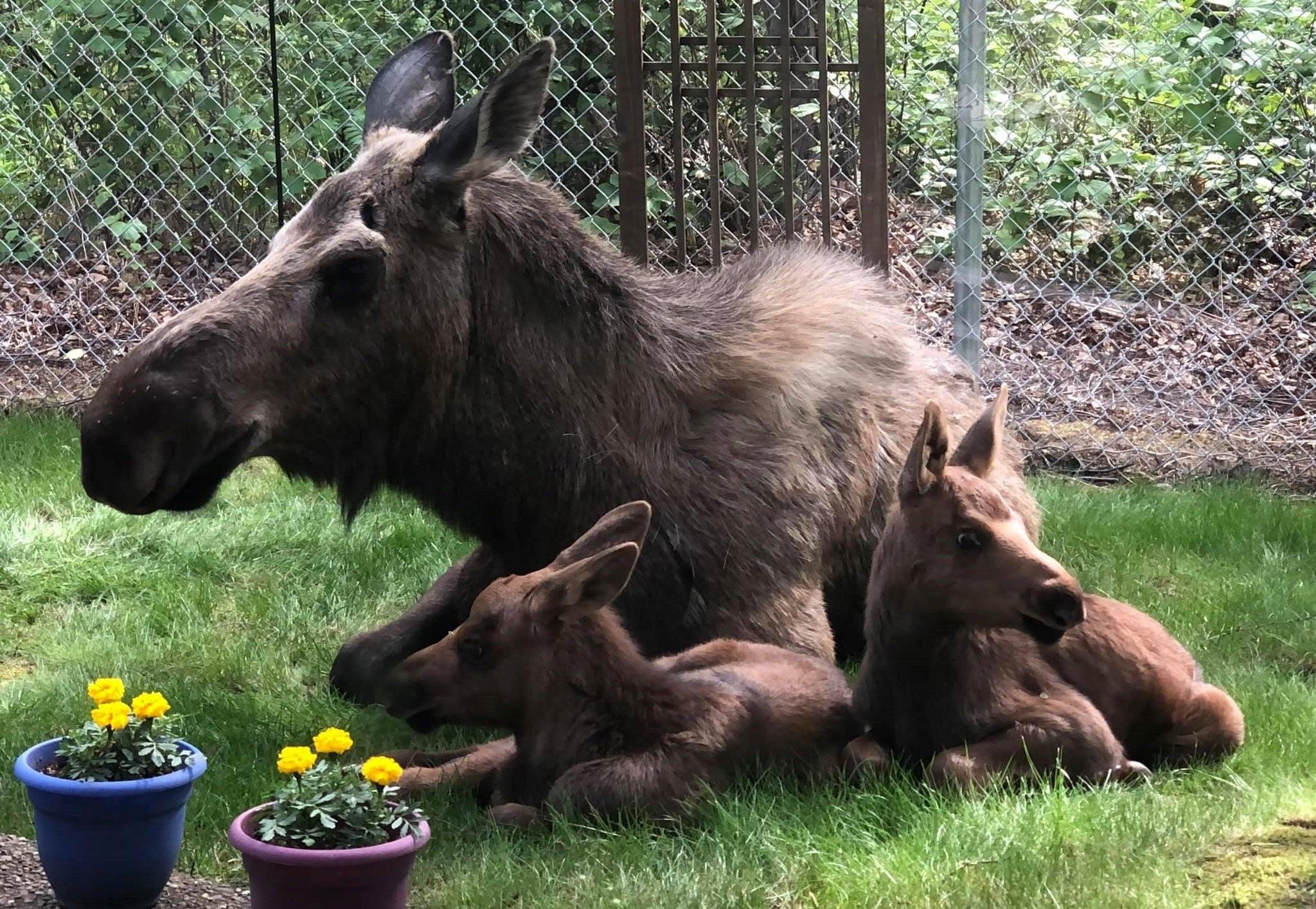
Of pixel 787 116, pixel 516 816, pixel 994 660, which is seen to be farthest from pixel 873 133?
pixel 516 816

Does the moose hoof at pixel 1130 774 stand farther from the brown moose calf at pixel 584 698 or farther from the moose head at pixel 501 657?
the moose head at pixel 501 657

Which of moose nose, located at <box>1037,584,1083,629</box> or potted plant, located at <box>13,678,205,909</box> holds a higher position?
moose nose, located at <box>1037,584,1083,629</box>

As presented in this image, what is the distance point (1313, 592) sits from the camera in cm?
587

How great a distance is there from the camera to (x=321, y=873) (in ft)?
10.2

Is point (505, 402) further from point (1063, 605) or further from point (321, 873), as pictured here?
point (321, 873)

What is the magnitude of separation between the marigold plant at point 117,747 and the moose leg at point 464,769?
33.0 inches

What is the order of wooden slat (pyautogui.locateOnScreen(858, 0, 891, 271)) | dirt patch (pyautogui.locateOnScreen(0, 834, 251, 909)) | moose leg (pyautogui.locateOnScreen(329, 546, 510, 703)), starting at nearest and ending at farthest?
1. dirt patch (pyautogui.locateOnScreen(0, 834, 251, 909))
2. moose leg (pyautogui.locateOnScreen(329, 546, 510, 703))
3. wooden slat (pyautogui.locateOnScreen(858, 0, 891, 271))

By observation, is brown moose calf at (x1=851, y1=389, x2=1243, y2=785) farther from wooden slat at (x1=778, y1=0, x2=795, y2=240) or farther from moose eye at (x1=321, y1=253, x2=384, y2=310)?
wooden slat at (x1=778, y1=0, x2=795, y2=240)

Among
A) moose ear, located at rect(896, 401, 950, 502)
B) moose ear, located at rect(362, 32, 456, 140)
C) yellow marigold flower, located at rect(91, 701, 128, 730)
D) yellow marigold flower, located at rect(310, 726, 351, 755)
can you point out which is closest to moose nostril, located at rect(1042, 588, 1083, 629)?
moose ear, located at rect(896, 401, 950, 502)

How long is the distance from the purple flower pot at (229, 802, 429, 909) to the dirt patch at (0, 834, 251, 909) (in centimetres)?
39

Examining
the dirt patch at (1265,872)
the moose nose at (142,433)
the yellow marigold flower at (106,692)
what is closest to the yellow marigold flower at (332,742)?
the yellow marigold flower at (106,692)

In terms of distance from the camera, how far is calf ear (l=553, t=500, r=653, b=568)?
4.14 metres

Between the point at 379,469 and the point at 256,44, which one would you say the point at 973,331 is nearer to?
the point at 379,469

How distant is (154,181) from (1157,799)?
7.53 meters
